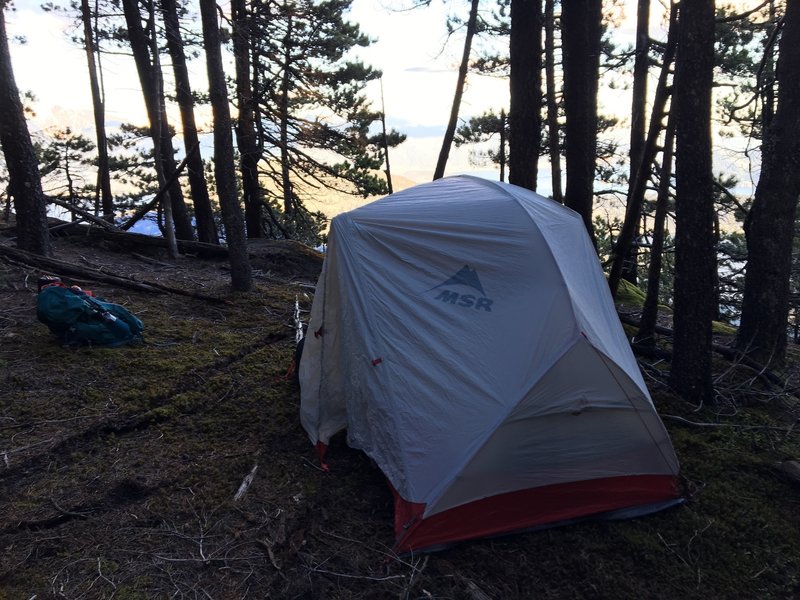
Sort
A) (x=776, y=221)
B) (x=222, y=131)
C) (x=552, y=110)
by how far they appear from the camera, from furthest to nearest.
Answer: (x=552, y=110) < (x=222, y=131) < (x=776, y=221)

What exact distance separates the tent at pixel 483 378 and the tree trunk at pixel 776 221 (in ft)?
10.5

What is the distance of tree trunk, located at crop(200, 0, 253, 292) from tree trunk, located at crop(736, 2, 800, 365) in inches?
273

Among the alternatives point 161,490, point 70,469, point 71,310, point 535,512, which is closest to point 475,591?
point 535,512

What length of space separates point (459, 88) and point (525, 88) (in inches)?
258

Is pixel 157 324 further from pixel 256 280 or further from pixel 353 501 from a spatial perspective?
pixel 353 501

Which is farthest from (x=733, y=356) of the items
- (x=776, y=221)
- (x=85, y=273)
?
(x=85, y=273)

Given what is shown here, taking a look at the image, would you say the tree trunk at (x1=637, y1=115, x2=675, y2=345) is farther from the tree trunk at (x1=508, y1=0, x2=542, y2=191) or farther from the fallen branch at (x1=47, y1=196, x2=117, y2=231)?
the fallen branch at (x1=47, y1=196, x2=117, y2=231)

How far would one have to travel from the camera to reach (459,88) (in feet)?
44.9

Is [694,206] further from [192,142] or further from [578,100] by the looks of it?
[192,142]

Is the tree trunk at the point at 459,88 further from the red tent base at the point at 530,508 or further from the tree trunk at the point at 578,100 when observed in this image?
the red tent base at the point at 530,508

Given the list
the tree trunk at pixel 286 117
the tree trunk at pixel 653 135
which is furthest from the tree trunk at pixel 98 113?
the tree trunk at pixel 653 135

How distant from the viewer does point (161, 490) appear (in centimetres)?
390

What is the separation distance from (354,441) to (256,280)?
21.5ft

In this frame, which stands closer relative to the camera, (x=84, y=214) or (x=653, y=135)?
(x=653, y=135)
